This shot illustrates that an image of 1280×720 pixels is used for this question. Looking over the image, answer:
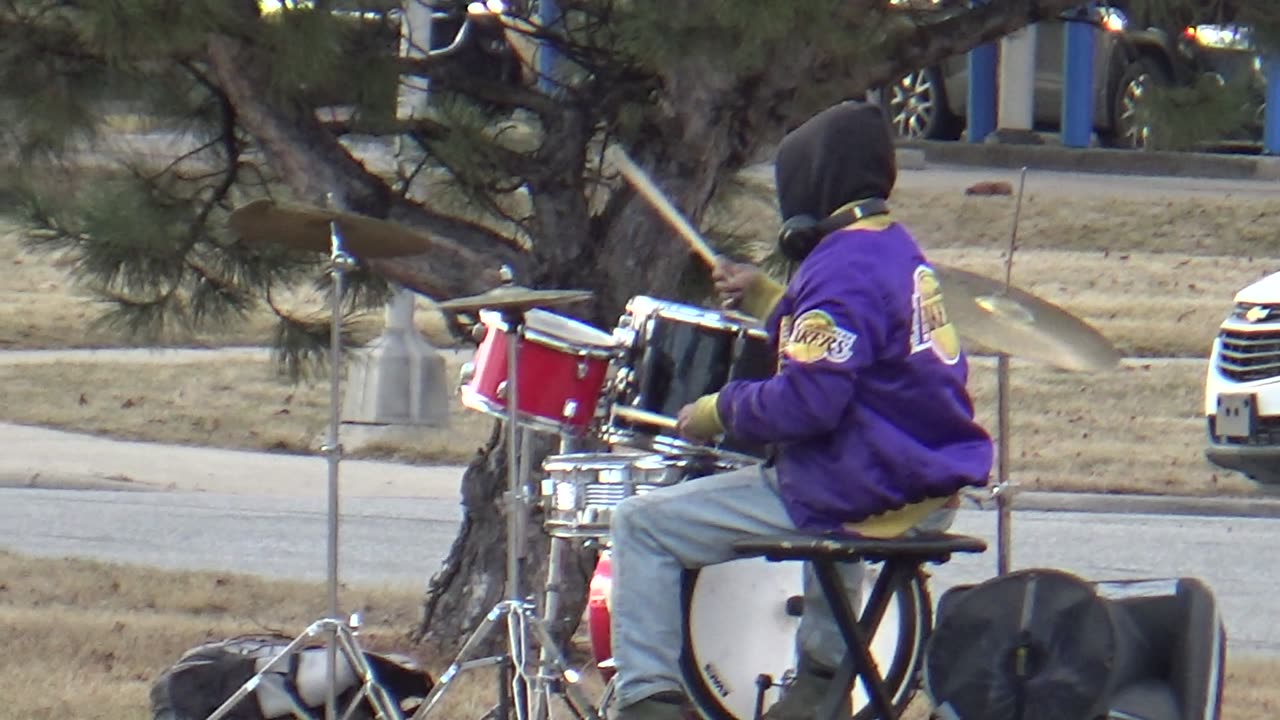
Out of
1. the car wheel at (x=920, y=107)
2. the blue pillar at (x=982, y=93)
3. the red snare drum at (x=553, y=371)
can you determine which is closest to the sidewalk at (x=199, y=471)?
the red snare drum at (x=553, y=371)

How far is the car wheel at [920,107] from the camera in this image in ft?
70.0

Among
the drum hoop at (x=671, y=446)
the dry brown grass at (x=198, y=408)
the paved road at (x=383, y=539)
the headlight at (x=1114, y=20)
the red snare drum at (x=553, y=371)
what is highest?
the headlight at (x=1114, y=20)

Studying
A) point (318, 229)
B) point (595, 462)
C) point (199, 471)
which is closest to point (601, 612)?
point (595, 462)

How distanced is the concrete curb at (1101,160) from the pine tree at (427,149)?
13840 mm

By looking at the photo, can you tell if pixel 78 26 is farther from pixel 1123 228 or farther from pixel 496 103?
pixel 1123 228

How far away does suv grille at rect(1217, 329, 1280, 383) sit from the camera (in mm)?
10531

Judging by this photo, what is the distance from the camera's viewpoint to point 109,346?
50.4 feet

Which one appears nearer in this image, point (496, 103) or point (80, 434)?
point (496, 103)

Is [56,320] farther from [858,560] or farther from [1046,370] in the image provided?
[858,560]

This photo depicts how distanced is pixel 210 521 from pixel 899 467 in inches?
265

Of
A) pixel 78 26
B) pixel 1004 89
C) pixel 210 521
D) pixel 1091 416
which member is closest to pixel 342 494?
pixel 210 521

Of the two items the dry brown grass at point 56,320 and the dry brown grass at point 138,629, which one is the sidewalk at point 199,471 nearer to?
the dry brown grass at point 56,320

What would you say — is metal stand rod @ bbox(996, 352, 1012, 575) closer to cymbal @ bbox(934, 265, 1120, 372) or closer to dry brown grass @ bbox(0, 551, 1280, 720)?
cymbal @ bbox(934, 265, 1120, 372)

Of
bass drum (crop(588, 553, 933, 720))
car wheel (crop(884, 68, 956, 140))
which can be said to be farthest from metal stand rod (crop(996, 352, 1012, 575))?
car wheel (crop(884, 68, 956, 140))
